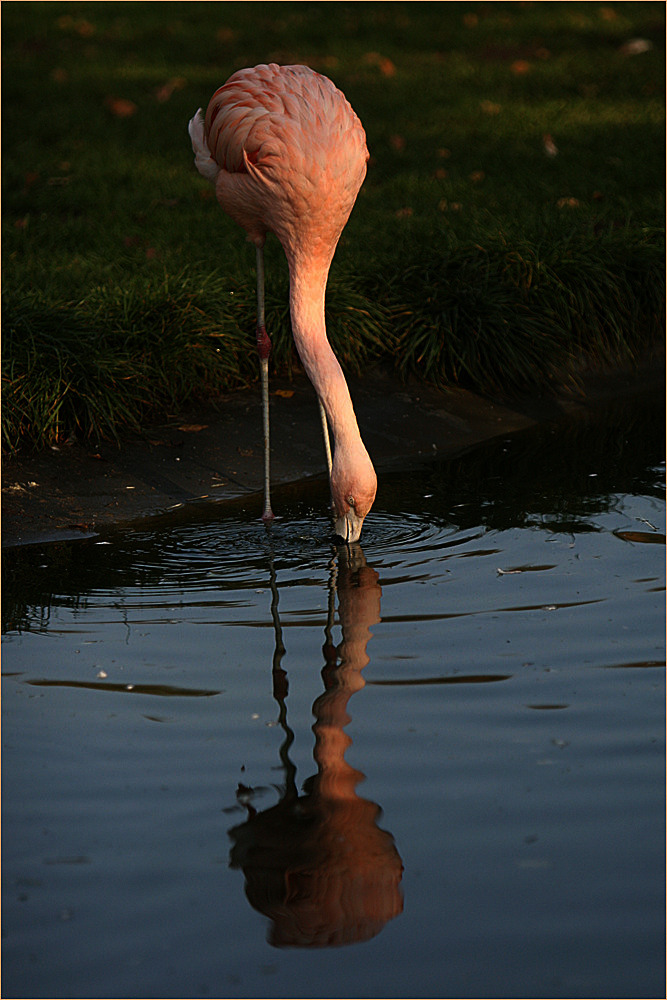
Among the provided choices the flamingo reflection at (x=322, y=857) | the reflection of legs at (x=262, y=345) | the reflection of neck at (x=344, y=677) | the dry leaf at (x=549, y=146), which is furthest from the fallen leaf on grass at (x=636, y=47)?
the flamingo reflection at (x=322, y=857)

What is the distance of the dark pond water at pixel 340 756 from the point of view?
2.78 meters

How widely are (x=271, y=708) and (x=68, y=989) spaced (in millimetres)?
1348

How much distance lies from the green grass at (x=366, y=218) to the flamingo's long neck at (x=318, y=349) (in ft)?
3.97

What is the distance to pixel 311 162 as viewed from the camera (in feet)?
17.3

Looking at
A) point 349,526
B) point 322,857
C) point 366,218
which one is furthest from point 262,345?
point 322,857

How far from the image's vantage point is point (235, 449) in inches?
250

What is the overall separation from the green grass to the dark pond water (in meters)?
1.43

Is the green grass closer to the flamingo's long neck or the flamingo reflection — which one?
the flamingo's long neck

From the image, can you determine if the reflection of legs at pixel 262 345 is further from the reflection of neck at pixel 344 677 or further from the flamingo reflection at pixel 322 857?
the flamingo reflection at pixel 322 857

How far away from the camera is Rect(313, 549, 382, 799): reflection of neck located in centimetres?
347

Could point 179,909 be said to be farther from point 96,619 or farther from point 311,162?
point 311,162

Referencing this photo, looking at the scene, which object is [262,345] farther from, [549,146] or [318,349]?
[549,146]

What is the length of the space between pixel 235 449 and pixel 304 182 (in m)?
1.57

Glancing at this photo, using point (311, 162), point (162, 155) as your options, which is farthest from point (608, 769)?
point (162, 155)
